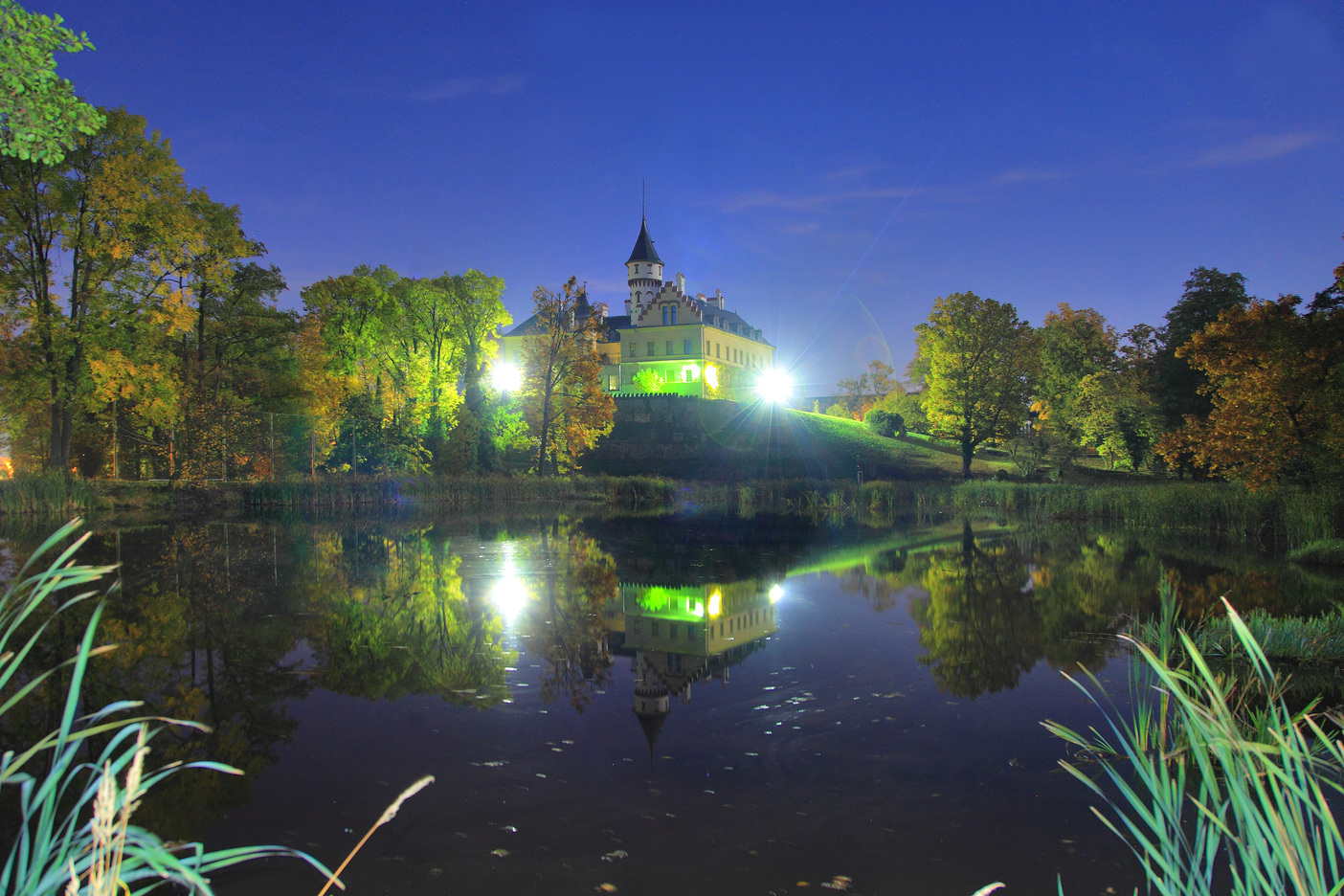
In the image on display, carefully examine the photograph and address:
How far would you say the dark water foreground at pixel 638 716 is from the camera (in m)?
3.83

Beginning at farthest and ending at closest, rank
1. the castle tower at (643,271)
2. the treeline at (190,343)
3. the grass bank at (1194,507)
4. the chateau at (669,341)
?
the castle tower at (643,271), the chateau at (669,341), the treeline at (190,343), the grass bank at (1194,507)

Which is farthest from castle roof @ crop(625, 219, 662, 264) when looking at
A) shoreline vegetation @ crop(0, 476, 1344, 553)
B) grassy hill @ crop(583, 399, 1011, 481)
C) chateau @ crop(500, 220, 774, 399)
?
shoreline vegetation @ crop(0, 476, 1344, 553)

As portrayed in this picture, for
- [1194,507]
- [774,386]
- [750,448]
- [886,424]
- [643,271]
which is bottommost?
[1194,507]

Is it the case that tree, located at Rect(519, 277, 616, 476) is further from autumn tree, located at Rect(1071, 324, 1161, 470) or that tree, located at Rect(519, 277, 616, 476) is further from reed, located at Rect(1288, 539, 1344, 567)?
reed, located at Rect(1288, 539, 1344, 567)

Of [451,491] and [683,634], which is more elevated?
[451,491]

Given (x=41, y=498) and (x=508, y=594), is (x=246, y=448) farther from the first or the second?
(x=508, y=594)

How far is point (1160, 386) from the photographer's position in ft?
102

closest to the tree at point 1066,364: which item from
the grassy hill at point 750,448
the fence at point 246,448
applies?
the grassy hill at point 750,448

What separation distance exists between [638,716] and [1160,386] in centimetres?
3250

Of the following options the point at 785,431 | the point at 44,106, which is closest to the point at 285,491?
the point at 44,106

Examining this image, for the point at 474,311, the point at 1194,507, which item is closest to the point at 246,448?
the point at 474,311

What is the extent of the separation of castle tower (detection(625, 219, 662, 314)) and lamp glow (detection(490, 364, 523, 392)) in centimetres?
3682

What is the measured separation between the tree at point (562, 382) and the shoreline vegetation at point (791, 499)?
11.4ft

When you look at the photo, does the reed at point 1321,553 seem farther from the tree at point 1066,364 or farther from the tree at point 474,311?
the tree at point 474,311
